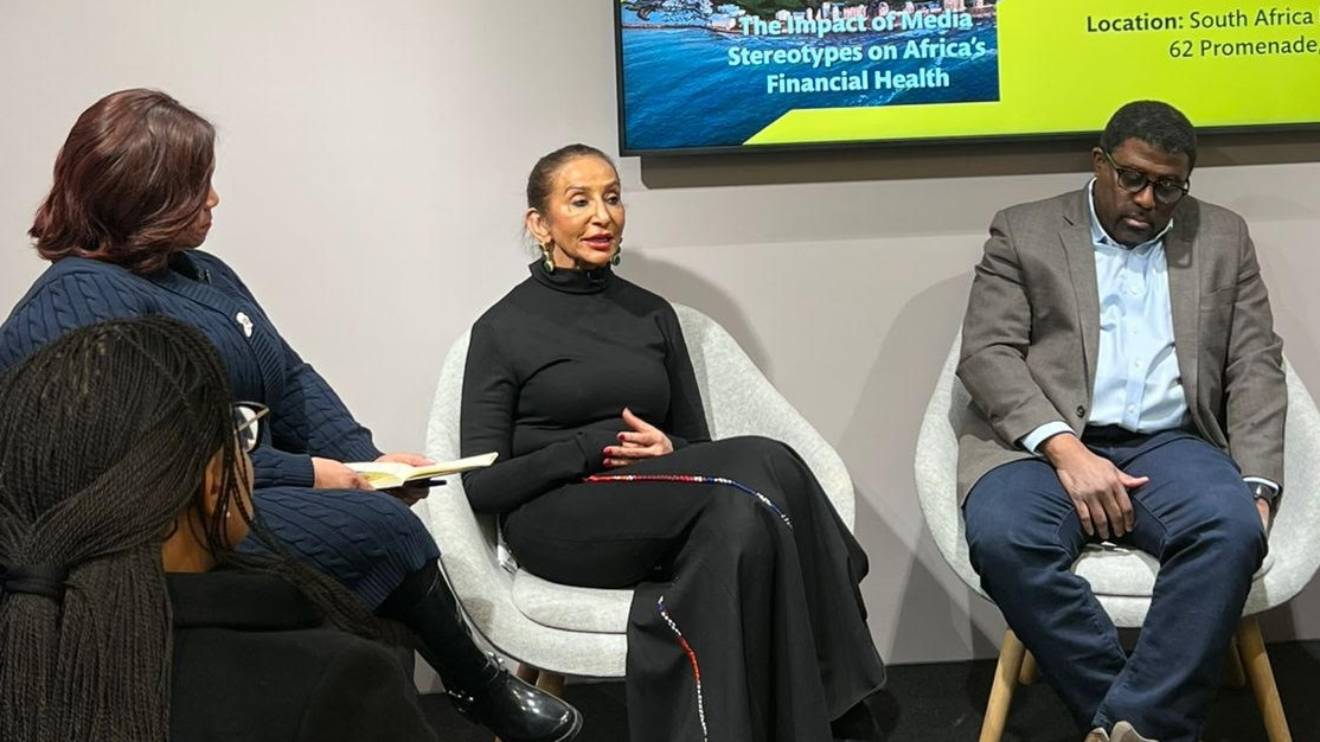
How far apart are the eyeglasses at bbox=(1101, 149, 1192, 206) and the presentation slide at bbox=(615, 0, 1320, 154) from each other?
39 centimetres

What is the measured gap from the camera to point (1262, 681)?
296 centimetres

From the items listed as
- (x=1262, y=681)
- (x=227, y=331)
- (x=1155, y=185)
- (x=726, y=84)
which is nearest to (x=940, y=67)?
(x=726, y=84)

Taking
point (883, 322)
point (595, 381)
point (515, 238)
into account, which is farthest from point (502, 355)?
point (883, 322)

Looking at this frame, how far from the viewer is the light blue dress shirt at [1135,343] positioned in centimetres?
321

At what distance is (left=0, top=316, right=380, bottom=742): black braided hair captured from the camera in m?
1.19

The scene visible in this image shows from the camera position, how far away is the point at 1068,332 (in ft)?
10.6

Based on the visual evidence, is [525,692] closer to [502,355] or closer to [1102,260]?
[502,355]

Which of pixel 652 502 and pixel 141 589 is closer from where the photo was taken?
pixel 141 589

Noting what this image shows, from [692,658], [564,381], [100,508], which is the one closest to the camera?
[100,508]

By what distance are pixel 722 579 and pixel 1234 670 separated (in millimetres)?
1455

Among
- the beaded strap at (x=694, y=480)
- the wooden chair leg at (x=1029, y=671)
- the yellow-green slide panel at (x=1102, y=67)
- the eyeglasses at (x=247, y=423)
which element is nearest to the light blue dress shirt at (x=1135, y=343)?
the yellow-green slide panel at (x=1102, y=67)

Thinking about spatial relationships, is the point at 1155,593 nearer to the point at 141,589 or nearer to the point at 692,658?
the point at 692,658

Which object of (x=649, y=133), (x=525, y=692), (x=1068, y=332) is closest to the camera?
(x=525, y=692)

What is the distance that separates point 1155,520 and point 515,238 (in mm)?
1589
